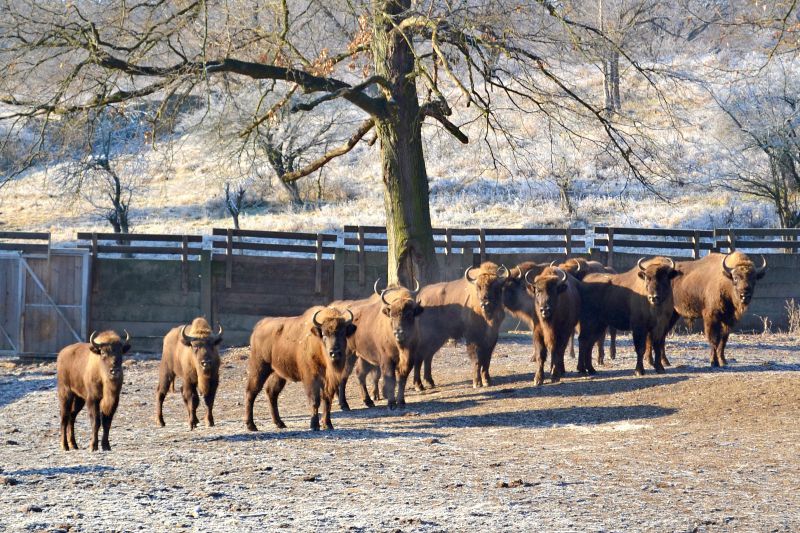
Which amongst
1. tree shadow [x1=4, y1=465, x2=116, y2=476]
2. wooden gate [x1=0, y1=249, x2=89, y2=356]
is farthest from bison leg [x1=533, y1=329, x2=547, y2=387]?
wooden gate [x1=0, y1=249, x2=89, y2=356]

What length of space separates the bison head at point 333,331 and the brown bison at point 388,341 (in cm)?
75

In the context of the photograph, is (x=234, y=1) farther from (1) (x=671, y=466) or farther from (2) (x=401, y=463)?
(1) (x=671, y=466)

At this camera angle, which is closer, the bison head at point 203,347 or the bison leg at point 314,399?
the bison leg at point 314,399

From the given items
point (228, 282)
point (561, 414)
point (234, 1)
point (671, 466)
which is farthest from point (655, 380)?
point (228, 282)

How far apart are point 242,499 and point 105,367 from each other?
4221mm

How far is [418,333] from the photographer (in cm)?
1518

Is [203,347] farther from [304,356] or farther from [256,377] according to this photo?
[304,356]

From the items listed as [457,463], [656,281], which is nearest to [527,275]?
[656,281]

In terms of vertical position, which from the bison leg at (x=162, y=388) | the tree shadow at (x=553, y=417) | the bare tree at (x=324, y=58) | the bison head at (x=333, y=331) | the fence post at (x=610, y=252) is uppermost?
the bare tree at (x=324, y=58)

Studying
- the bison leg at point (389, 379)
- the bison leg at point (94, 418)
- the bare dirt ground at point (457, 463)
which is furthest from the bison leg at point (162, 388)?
the bison leg at point (389, 379)

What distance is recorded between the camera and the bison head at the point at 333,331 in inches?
519

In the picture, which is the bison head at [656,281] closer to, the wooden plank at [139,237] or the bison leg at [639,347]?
the bison leg at [639,347]

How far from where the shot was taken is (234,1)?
1823 centimetres

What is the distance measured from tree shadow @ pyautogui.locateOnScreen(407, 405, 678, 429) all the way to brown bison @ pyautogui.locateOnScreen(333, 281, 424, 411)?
1.22 m
